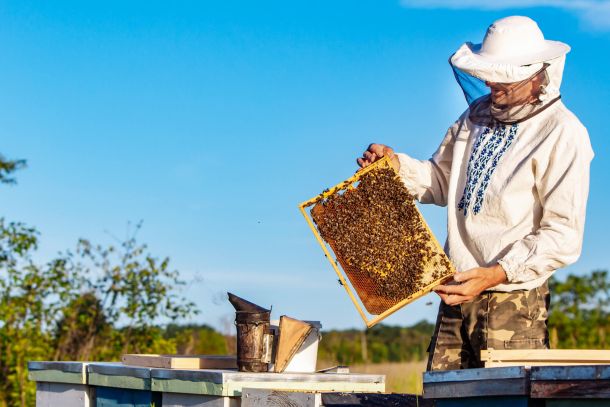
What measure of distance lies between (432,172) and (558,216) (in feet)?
3.03

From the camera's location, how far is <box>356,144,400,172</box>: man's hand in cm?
506

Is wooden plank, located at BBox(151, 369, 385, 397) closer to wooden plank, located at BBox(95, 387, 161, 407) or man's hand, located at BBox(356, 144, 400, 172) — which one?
wooden plank, located at BBox(95, 387, 161, 407)

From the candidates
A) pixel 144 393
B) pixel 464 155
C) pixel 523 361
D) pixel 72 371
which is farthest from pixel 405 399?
pixel 72 371

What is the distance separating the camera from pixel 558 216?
4387 mm

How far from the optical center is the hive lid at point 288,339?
507cm

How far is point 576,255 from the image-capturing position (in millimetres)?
4438

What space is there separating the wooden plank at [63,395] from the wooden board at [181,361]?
1.08 feet

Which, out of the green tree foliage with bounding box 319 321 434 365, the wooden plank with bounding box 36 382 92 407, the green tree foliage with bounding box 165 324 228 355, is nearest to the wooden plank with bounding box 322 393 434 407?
the wooden plank with bounding box 36 382 92 407

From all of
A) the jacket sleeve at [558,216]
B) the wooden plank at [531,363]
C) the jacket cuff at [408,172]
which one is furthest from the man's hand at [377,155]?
the wooden plank at [531,363]

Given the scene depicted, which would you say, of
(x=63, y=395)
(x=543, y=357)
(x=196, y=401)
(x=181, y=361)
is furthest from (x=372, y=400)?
(x=63, y=395)

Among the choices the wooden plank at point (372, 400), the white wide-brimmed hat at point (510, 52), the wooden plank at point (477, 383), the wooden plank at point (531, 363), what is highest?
the white wide-brimmed hat at point (510, 52)

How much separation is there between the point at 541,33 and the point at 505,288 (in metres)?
1.27

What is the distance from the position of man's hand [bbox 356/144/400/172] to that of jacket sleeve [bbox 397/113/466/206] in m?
0.03

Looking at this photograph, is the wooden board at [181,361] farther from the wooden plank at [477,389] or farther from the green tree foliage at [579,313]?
the green tree foliage at [579,313]
